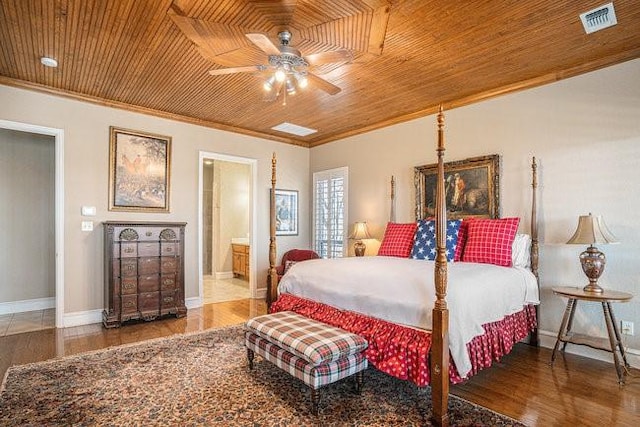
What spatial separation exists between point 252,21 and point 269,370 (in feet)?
9.12

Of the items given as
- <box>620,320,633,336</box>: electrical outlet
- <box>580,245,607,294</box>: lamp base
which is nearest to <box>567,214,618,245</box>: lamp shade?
<box>580,245,607,294</box>: lamp base

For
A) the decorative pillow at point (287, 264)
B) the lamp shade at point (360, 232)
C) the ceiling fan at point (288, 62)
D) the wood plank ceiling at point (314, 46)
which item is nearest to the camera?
the wood plank ceiling at point (314, 46)

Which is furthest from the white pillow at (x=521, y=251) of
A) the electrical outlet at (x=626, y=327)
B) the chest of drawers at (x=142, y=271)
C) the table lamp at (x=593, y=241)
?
the chest of drawers at (x=142, y=271)

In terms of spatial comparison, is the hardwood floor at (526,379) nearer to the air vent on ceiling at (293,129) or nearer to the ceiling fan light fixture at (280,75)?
the ceiling fan light fixture at (280,75)

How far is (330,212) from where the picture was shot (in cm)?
615

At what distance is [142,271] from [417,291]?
11.4ft

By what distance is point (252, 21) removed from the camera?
102 inches

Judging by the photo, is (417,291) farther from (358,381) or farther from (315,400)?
(315,400)

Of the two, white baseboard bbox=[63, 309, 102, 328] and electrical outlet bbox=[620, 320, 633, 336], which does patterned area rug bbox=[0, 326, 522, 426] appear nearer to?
white baseboard bbox=[63, 309, 102, 328]

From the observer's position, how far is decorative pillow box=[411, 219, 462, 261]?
3.71 m

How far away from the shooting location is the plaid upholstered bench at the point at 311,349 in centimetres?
227

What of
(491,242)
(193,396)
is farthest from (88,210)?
(491,242)

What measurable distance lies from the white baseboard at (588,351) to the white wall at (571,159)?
36 mm

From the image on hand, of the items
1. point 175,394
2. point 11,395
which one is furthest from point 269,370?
point 11,395
